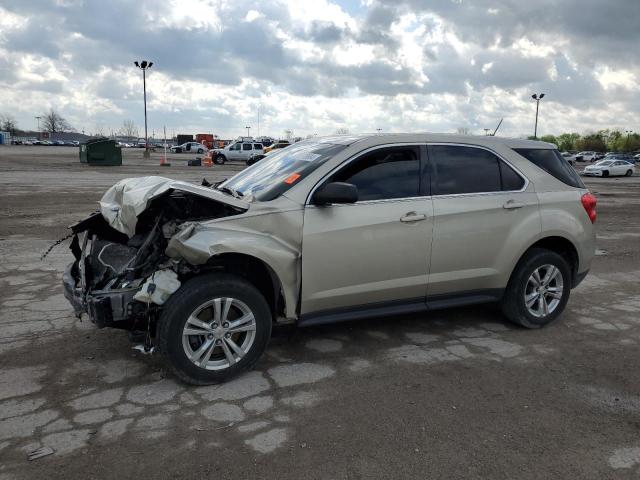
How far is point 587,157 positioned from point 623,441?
9477 centimetres

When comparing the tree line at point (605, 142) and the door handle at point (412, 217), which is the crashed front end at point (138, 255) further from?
the tree line at point (605, 142)

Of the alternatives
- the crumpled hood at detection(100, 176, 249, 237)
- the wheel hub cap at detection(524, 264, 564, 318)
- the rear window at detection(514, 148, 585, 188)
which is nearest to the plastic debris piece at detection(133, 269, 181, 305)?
the crumpled hood at detection(100, 176, 249, 237)

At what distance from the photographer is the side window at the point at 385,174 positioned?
4.31m

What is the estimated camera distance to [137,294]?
11.8ft

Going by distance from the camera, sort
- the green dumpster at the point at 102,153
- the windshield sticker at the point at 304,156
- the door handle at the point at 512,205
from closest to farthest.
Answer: the windshield sticker at the point at 304,156 → the door handle at the point at 512,205 → the green dumpster at the point at 102,153

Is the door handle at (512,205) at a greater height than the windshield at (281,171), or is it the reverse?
the windshield at (281,171)

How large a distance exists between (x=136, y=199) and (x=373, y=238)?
181cm

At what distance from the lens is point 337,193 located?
393 cm

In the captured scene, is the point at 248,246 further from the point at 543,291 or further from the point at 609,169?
the point at 609,169

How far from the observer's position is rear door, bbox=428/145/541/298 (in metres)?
4.57

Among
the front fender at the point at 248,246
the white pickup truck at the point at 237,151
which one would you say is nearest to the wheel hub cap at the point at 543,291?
the front fender at the point at 248,246

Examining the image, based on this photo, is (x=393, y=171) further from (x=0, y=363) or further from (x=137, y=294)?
(x=0, y=363)

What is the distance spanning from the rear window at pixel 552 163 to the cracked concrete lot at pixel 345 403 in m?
1.44

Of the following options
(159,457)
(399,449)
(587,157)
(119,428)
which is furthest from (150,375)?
(587,157)
